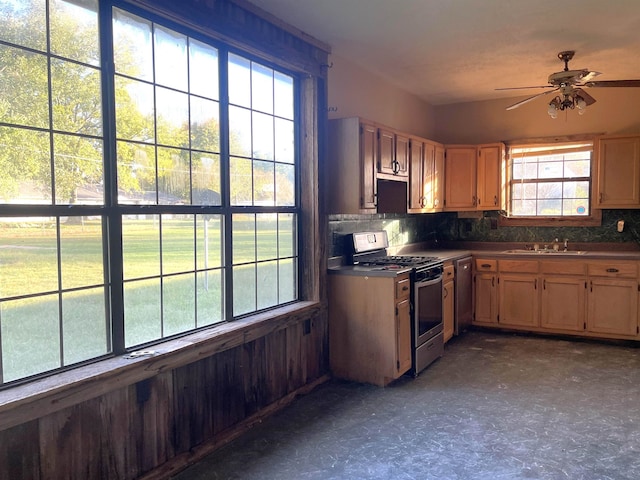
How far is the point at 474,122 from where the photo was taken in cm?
607

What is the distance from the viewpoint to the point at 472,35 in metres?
3.72

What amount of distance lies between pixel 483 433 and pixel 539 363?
168 cm

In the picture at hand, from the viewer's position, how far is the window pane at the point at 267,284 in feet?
11.2

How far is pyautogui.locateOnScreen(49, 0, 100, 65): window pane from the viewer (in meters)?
2.12

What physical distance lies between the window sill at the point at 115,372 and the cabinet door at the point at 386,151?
Result: 168 centimetres

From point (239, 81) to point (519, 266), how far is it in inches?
143

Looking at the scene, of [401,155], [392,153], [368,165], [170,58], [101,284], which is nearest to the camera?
[101,284]

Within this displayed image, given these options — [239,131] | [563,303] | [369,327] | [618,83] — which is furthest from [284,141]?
[563,303]

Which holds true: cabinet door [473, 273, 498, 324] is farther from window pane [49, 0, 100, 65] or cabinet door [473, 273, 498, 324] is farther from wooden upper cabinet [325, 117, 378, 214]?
window pane [49, 0, 100, 65]

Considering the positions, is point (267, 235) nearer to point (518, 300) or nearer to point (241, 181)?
point (241, 181)

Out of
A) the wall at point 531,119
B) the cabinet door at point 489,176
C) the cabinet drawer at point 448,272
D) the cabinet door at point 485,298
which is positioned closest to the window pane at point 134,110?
the cabinet drawer at point 448,272

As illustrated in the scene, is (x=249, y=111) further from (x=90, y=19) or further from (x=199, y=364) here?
(x=199, y=364)

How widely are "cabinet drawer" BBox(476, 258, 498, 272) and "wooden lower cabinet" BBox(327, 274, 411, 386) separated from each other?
1.88 meters

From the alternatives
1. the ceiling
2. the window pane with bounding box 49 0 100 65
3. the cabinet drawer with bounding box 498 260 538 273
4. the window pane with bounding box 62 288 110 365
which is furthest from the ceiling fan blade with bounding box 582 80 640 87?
the window pane with bounding box 62 288 110 365
